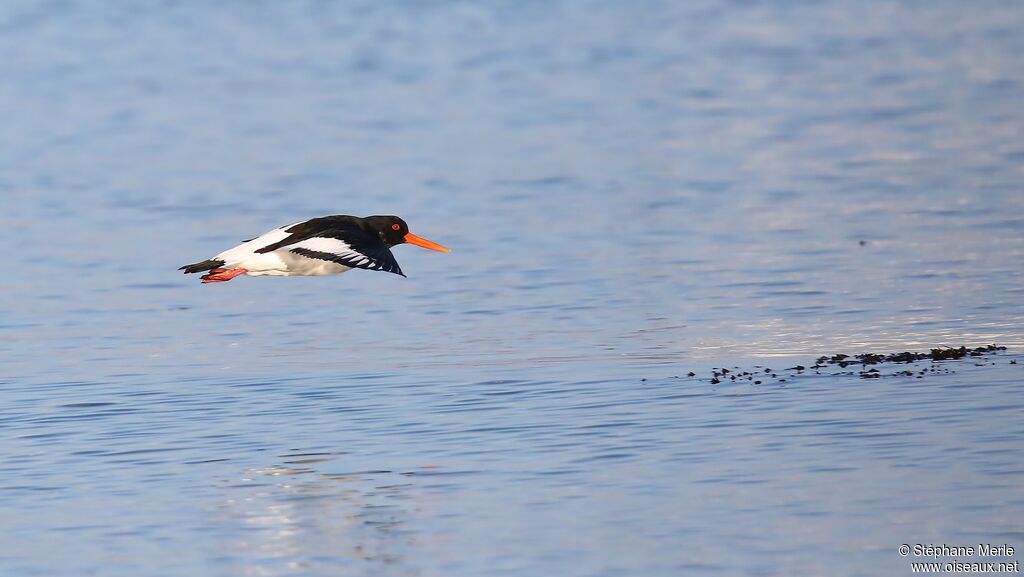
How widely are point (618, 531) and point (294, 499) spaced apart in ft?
6.41

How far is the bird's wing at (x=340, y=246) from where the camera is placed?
41.5ft

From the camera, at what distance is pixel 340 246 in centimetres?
1312

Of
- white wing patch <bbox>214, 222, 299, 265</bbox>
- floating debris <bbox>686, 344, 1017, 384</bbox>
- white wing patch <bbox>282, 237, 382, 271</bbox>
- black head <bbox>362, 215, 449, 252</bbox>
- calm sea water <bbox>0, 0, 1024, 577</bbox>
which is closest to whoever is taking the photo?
calm sea water <bbox>0, 0, 1024, 577</bbox>

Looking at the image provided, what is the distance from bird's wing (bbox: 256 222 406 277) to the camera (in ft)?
41.5

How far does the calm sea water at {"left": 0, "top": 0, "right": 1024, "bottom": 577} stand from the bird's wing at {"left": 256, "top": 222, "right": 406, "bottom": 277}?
2.83 ft

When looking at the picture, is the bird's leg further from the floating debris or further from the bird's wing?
the floating debris

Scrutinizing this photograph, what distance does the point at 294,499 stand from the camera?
10031 mm

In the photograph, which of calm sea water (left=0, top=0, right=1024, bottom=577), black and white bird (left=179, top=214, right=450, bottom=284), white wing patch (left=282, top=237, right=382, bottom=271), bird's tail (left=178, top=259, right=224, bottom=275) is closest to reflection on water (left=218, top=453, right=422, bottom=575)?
calm sea water (left=0, top=0, right=1024, bottom=577)

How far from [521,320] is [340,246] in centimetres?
224

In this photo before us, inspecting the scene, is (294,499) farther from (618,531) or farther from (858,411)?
(858,411)

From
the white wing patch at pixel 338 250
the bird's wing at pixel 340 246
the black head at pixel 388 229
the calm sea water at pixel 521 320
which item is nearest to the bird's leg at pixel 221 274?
the bird's wing at pixel 340 246

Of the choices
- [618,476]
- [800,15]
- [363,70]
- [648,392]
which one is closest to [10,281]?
[648,392]

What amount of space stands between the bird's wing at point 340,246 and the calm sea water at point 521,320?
86cm

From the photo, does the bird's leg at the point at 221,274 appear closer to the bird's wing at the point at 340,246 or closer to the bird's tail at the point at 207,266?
the bird's tail at the point at 207,266
